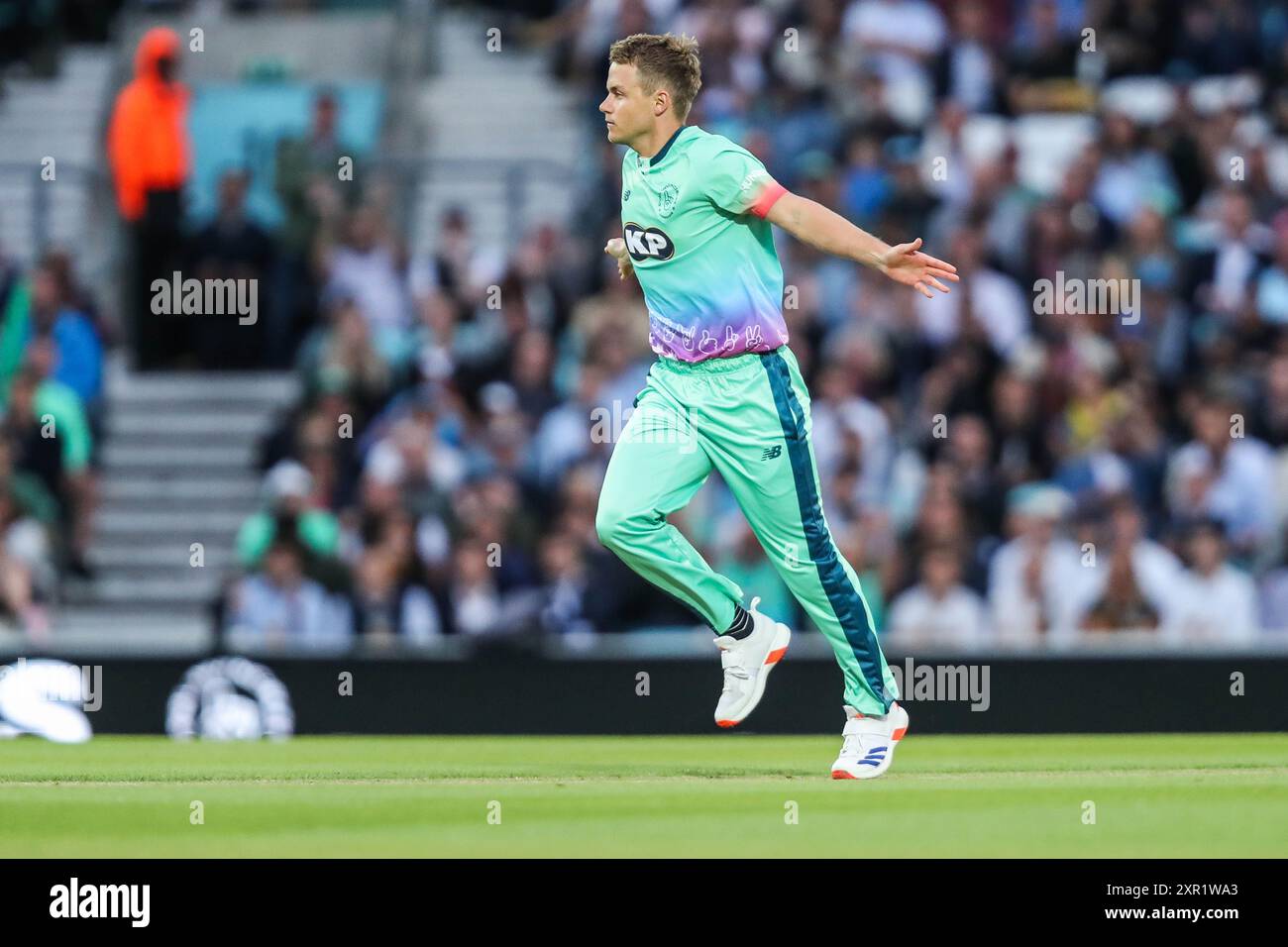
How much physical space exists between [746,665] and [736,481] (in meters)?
0.76

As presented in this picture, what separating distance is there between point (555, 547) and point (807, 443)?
5047 mm

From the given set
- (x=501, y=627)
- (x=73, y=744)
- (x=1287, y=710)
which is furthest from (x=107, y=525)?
(x=1287, y=710)

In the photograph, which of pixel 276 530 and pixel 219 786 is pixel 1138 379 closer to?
pixel 276 530

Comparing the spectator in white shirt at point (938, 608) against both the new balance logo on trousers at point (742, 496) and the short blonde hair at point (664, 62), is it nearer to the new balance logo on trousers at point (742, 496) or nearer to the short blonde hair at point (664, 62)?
the new balance logo on trousers at point (742, 496)

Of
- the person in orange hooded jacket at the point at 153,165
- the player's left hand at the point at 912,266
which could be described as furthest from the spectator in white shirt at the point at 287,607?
the player's left hand at the point at 912,266

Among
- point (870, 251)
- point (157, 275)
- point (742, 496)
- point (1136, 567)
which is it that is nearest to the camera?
point (870, 251)

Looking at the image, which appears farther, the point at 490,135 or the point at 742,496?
the point at 490,135

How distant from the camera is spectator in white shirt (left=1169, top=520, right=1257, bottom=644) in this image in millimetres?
13867

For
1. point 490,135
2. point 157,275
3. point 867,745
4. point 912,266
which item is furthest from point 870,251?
point 490,135

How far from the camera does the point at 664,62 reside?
9.08 meters

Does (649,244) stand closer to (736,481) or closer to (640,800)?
(736,481)

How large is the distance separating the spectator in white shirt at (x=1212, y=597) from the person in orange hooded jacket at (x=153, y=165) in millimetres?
7653

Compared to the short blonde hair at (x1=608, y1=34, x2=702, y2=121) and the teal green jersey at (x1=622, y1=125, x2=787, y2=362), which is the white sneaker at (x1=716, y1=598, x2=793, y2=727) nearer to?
the teal green jersey at (x1=622, y1=125, x2=787, y2=362)

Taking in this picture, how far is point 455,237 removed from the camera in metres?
16.5
